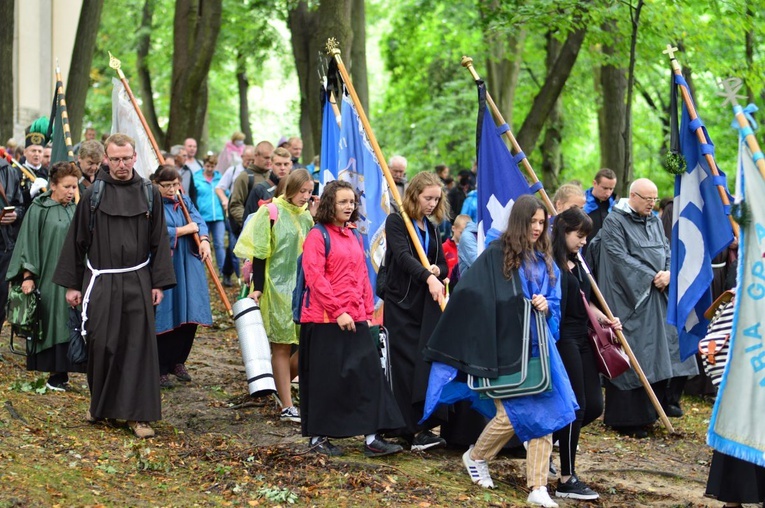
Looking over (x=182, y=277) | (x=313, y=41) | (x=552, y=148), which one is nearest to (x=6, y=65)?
(x=313, y=41)

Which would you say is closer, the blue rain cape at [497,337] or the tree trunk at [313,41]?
the blue rain cape at [497,337]

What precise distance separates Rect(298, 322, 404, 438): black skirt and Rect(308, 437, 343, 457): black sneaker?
0.12m

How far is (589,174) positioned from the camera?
3966cm

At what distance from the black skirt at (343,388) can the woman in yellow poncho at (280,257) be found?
145 centimetres

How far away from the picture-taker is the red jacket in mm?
8156

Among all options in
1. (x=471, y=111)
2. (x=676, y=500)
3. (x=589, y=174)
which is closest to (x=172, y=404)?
(x=676, y=500)

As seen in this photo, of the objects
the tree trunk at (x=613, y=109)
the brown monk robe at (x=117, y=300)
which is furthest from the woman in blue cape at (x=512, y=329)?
the tree trunk at (x=613, y=109)

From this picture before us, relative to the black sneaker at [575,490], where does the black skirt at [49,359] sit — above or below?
above

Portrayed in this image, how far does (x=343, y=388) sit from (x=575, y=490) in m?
1.78

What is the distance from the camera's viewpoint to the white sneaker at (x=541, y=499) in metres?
7.55

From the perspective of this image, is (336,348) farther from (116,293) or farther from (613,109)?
(613,109)

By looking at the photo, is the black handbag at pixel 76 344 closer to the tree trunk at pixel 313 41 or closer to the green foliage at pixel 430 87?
the tree trunk at pixel 313 41

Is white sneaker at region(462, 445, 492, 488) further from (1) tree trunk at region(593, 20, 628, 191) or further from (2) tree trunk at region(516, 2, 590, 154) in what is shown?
(1) tree trunk at region(593, 20, 628, 191)

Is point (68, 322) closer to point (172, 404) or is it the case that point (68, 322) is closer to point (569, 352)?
point (172, 404)
